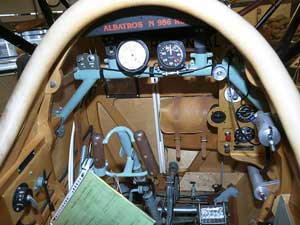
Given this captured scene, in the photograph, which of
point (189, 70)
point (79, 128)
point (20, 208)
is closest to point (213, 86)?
point (189, 70)

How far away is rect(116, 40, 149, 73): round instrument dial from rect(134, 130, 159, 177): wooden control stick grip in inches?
13.3

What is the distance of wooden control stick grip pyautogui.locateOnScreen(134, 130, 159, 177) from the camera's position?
130 cm

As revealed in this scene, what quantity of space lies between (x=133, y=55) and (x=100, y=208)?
58 centimetres

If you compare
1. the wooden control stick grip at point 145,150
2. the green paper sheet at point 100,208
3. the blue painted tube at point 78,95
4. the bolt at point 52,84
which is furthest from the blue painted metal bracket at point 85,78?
the green paper sheet at point 100,208

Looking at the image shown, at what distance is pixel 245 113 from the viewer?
1430mm

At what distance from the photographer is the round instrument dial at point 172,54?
107 cm

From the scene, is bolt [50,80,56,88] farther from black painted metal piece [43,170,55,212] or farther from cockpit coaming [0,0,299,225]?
black painted metal piece [43,170,55,212]

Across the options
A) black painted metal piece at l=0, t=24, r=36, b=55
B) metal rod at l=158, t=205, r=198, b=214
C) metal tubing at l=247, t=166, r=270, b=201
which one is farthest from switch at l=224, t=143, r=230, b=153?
black painted metal piece at l=0, t=24, r=36, b=55

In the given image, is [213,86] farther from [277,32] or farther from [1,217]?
[1,217]

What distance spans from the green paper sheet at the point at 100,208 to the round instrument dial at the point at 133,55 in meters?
0.43

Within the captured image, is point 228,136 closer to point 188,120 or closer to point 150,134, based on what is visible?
point 188,120

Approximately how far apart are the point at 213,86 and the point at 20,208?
127 centimetres

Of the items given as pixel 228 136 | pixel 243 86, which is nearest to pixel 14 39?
pixel 243 86

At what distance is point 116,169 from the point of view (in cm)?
213
